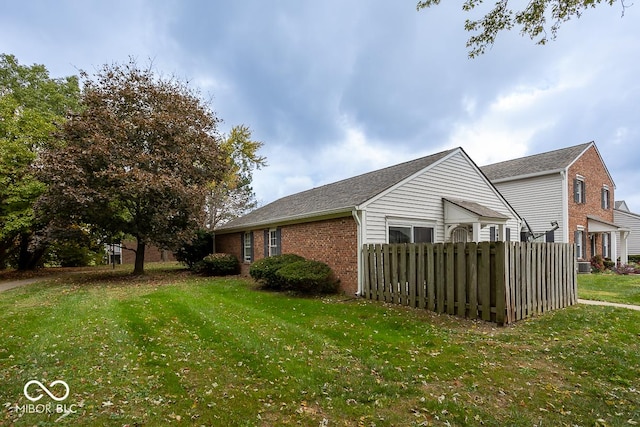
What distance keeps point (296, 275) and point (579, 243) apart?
1862cm

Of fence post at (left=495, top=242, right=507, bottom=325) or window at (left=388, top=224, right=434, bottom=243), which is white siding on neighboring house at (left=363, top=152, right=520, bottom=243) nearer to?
window at (left=388, top=224, right=434, bottom=243)

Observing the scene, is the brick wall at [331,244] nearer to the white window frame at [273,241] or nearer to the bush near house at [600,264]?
the white window frame at [273,241]

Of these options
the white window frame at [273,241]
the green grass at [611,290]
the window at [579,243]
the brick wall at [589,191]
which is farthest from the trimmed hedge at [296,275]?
the window at [579,243]

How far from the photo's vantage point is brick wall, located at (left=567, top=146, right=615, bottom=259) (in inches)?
754

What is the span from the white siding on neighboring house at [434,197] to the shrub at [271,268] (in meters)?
3.10

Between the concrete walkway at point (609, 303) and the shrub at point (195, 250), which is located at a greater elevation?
the shrub at point (195, 250)

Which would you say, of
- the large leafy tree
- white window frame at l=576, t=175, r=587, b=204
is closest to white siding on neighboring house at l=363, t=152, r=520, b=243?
white window frame at l=576, t=175, r=587, b=204

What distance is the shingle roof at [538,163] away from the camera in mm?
19203

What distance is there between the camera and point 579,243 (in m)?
19.6

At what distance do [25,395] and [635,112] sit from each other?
1815cm

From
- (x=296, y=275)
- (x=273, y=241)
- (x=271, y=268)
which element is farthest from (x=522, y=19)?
(x=273, y=241)

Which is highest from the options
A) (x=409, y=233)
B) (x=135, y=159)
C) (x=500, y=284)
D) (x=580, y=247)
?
(x=135, y=159)

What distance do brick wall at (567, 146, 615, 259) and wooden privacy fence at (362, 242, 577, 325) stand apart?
12.7m

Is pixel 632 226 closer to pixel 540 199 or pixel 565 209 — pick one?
pixel 565 209
